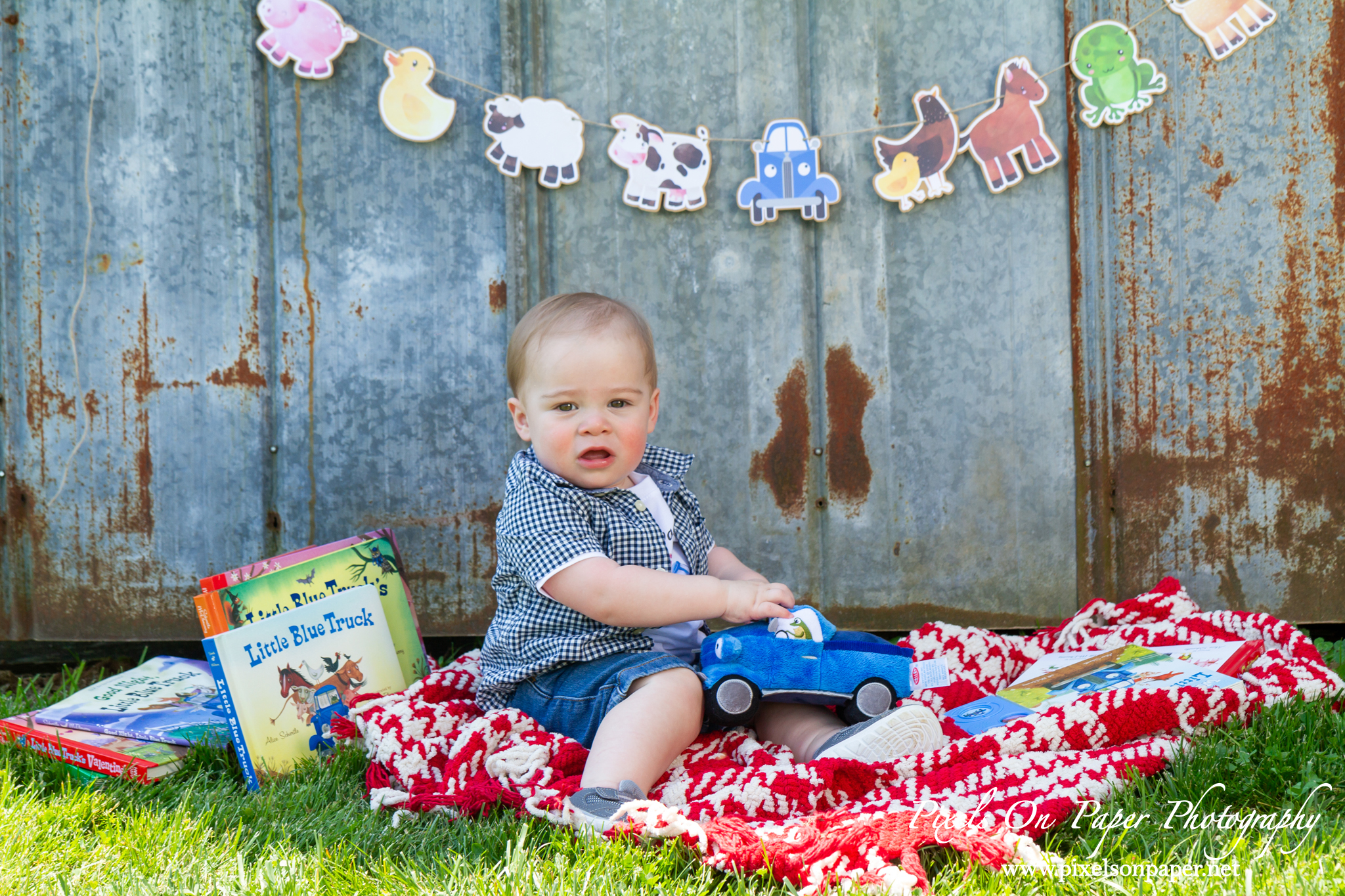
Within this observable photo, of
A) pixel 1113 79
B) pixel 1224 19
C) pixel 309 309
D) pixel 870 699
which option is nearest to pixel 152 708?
pixel 309 309

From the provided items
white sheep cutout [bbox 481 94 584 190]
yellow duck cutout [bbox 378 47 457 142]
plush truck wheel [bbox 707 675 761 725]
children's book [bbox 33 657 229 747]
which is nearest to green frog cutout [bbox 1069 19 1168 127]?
white sheep cutout [bbox 481 94 584 190]

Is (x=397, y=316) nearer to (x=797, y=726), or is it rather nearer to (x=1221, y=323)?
(x=797, y=726)

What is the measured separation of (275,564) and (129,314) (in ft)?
3.10

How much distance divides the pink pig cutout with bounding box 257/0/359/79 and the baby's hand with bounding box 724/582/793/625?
1661mm

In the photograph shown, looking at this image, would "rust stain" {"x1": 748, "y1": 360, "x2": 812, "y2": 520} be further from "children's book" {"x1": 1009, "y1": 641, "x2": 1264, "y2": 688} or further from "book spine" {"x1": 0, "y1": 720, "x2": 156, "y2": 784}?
"book spine" {"x1": 0, "y1": 720, "x2": 156, "y2": 784}

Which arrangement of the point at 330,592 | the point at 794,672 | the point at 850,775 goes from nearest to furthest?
the point at 850,775 → the point at 794,672 → the point at 330,592

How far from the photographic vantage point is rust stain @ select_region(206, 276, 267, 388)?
229 cm

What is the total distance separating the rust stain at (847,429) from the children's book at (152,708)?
147 cm

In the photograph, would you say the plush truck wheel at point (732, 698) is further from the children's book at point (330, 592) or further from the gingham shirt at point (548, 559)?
the children's book at point (330, 592)

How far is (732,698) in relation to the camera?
151 centimetres

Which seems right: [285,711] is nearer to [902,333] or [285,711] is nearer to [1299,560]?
[902,333]

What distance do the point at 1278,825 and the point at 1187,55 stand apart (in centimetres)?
185

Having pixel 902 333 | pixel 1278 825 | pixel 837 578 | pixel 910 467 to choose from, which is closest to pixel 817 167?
pixel 902 333

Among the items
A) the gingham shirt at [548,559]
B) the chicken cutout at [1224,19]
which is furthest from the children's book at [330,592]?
the chicken cutout at [1224,19]
